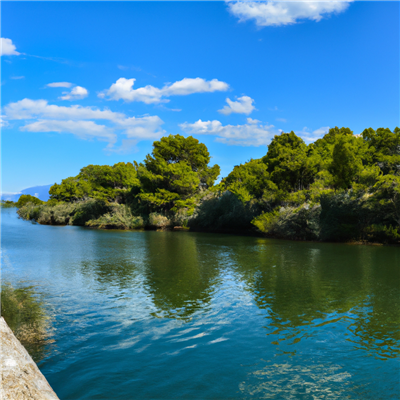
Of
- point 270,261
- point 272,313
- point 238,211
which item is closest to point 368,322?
point 272,313

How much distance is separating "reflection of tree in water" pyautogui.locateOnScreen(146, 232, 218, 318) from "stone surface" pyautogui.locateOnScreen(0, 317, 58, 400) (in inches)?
253

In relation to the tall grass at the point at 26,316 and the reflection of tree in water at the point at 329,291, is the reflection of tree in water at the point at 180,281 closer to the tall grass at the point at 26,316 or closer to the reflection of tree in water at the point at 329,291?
the reflection of tree in water at the point at 329,291

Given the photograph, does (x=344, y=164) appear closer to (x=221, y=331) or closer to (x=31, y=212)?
(x=221, y=331)

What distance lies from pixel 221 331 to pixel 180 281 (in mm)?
6242

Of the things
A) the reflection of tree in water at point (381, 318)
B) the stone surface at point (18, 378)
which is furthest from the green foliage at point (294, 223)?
the stone surface at point (18, 378)

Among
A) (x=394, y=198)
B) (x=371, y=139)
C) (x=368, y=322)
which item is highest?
(x=371, y=139)

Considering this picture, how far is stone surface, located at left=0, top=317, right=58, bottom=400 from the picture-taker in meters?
3.25

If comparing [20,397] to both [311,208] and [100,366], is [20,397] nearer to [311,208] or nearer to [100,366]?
[100,366]

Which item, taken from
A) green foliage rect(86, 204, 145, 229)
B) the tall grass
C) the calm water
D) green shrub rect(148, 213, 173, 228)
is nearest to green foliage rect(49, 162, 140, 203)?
green foliage rect(86, 204, 145, 229)

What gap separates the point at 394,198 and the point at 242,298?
776 inches

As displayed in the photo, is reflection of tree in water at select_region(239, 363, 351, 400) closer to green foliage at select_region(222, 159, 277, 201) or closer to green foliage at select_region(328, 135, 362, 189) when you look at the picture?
green foliage at select_region(328, 135, 362, 189)

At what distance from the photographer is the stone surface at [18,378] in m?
3.25

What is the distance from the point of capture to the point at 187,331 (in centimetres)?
Answer: 880

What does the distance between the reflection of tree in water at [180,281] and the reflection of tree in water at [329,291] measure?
181 cm
